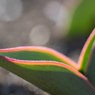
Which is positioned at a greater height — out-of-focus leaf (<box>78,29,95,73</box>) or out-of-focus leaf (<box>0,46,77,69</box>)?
out-of-focus leaf (<box>78,29,95,73</box>)

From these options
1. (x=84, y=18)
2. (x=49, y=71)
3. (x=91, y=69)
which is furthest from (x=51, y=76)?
(x=84, y=18)

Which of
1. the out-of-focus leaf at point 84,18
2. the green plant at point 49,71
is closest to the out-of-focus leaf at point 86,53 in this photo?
the green plant at point 49,71

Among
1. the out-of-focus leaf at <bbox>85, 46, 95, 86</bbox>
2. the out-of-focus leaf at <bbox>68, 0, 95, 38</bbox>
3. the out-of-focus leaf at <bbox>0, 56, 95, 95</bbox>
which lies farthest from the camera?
the out-of-focus leaf at <bbox>68, 0, 95, 38</bbox>

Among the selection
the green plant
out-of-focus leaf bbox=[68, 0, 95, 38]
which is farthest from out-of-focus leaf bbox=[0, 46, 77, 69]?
out-of-focus leaf bbox=[68, 0, 95, 38]

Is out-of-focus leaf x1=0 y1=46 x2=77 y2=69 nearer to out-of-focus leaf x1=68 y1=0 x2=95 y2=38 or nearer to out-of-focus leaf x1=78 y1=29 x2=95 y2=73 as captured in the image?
out-of-focus leaf x1=78 y1=29 x2=95 y2=73

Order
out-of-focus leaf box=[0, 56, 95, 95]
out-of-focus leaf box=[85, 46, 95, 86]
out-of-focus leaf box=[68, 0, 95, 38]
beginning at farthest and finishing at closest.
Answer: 1. out-of-focus leaf box=[68, 0, 95, 38]
2. out-of-focus leaf box=[85, 46, 95, 86]
3. out-of-focus leaf box=[0, 56, 95, 95]

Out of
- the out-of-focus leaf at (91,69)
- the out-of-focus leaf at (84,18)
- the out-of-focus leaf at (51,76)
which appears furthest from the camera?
the out-of-focus leaf at (84,18)

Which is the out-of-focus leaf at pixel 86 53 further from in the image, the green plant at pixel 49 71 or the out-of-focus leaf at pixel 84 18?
the out-of-focus leaf at pixel 84 18

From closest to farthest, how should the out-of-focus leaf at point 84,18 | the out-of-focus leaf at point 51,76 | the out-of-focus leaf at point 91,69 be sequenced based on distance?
1. the out-of-focus leaf at point 51,76
2. the out-of-focus leaf at point 91,69
3. the out-of-focus leaf at point 84,18
